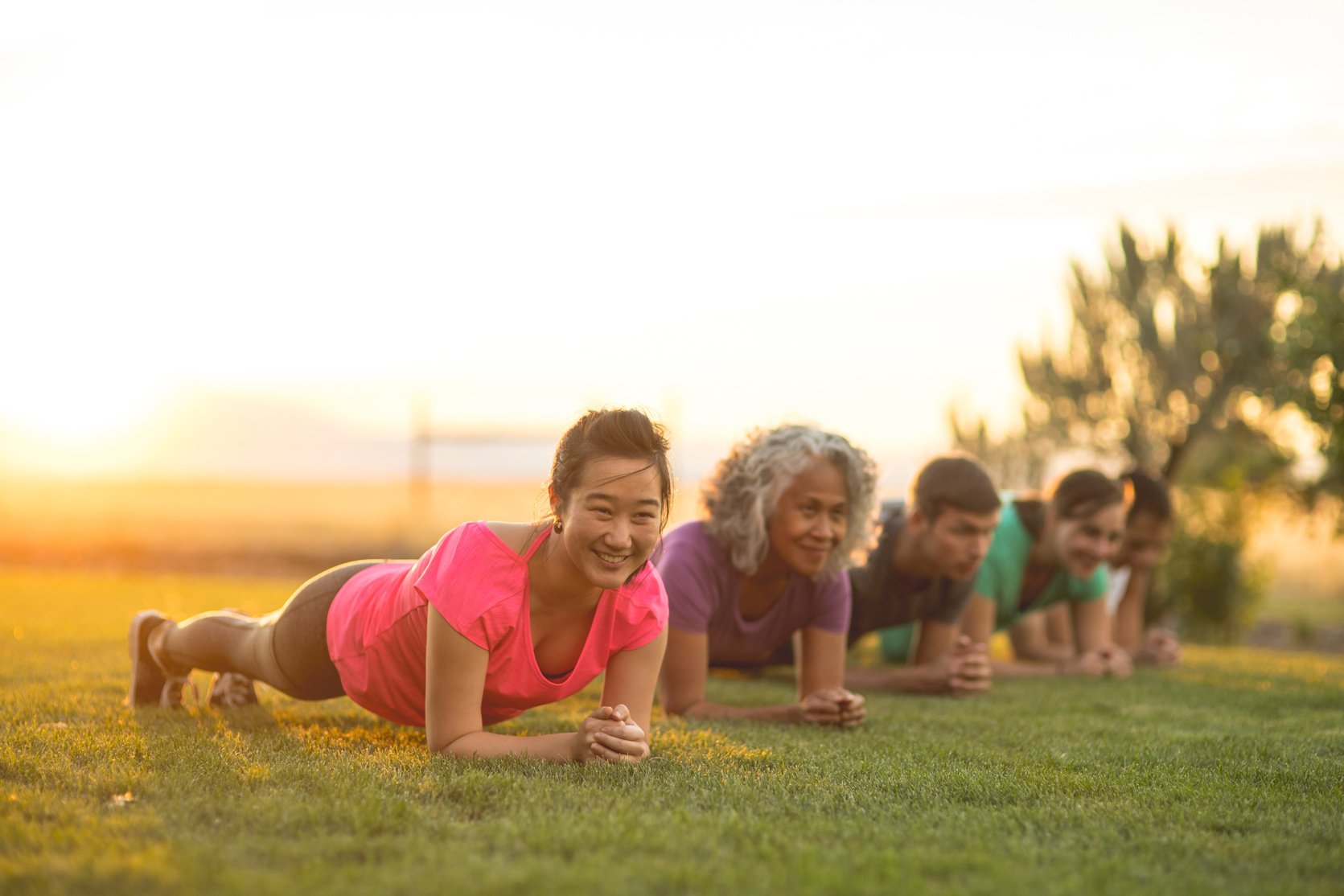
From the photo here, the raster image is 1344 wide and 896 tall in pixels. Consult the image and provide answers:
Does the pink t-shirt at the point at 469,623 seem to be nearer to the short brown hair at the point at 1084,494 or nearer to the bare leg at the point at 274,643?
the bare leg at the point at 274,643

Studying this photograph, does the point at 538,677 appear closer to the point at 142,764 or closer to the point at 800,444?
the point at 142,764

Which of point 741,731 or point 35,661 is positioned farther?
point 35,661

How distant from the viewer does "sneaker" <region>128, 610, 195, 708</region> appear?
493cm

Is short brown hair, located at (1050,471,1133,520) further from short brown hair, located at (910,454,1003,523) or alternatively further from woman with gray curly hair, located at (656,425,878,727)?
woman with gray curly hair, located at (656,425,878,727)

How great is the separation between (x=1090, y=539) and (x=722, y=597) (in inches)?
108

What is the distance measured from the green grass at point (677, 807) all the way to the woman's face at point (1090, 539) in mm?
1675

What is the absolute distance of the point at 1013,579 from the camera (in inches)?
281

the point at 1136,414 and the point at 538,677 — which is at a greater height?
the point at 1136,414

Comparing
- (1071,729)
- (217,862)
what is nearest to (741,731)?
(1071,729)

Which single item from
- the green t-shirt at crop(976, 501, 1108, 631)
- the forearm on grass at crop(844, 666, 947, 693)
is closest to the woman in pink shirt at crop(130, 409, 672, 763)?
the forearm on grass at crop(844, 666, 947, 693)

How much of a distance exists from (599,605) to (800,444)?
5.19ft

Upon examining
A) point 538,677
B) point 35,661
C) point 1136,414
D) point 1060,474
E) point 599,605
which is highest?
point 1136,414

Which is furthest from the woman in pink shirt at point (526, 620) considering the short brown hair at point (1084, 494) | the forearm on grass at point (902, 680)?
the short brown hair at point (1084, 494)

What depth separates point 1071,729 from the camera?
5062 mm
